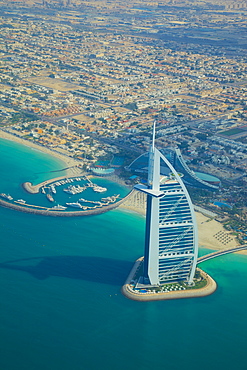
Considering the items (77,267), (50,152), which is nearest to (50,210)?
(77,267)

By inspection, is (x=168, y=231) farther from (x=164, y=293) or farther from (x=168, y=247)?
(x=164, y=293)

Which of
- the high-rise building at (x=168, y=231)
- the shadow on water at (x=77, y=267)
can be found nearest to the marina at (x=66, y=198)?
the shadow on water at (x=77, y=267)

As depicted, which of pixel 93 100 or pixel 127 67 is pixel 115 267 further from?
pixel 127 67

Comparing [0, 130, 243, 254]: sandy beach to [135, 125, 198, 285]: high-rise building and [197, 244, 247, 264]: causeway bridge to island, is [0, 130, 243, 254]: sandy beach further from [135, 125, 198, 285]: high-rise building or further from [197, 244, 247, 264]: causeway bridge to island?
[135, 125, 198, 285]: high-rise building

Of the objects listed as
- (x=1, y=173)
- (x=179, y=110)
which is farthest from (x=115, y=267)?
(x=179, y=110)

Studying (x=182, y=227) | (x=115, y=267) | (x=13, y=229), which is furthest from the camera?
(x=13, y=229)

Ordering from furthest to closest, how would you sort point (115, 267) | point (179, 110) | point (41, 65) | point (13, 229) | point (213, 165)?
point (41, 65) → point (179, 110) → point (213, 165) → point (13, 229) → point (115, 267)

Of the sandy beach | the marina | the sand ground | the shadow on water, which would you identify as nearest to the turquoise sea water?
the shadow on water

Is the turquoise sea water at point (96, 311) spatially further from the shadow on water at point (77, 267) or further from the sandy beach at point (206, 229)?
the sandy beach at point (206, 229)
